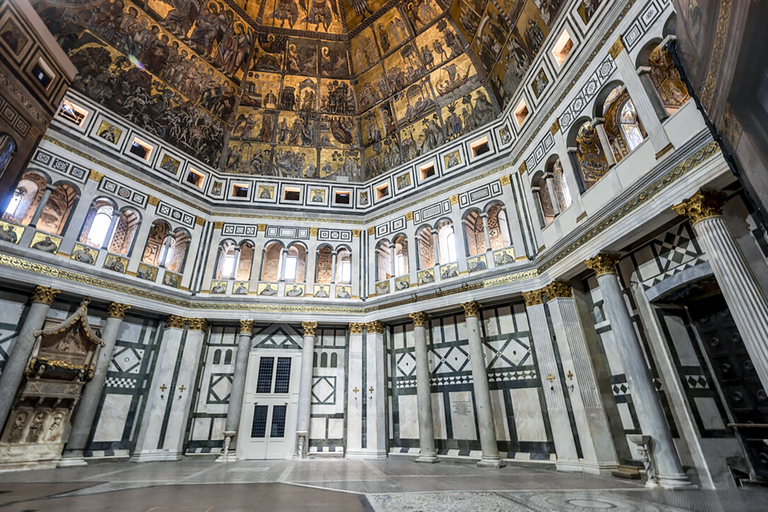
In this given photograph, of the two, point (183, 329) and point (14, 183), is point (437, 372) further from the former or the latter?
point (14, 183)

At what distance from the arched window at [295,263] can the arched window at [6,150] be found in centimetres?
1397

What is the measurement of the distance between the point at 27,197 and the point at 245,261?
851cm

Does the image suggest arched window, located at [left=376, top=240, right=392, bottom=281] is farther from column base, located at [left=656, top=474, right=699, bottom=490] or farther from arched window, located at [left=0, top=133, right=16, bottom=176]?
arched window, located at [left=0, top=133, right=16, bottom=176]

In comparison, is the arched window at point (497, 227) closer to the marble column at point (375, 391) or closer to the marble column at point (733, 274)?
the marble column at point (375, 391)

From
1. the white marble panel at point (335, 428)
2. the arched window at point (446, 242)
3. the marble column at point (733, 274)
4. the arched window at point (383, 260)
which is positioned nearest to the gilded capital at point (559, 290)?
the marble column at point (733, 274)

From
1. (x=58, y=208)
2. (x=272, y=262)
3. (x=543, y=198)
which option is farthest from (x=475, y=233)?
(x=58, y=208)

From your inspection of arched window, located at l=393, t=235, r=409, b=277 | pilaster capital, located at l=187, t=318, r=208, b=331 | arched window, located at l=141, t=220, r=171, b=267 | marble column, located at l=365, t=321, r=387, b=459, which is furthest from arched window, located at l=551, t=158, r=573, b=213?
arched window, located at l=141, t=220, r=171, b=267

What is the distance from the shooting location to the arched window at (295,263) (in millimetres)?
18250

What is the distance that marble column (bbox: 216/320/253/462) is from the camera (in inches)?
560

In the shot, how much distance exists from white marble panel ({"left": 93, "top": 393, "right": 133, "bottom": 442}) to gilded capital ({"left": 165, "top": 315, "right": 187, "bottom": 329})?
9.97 feet

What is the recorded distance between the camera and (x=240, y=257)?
18.8 meters

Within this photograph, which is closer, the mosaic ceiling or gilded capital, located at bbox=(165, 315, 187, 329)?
the mosaic ceiling

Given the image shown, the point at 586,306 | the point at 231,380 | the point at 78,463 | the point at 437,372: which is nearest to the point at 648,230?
the point at 586,306

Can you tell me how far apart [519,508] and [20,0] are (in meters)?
9.10
